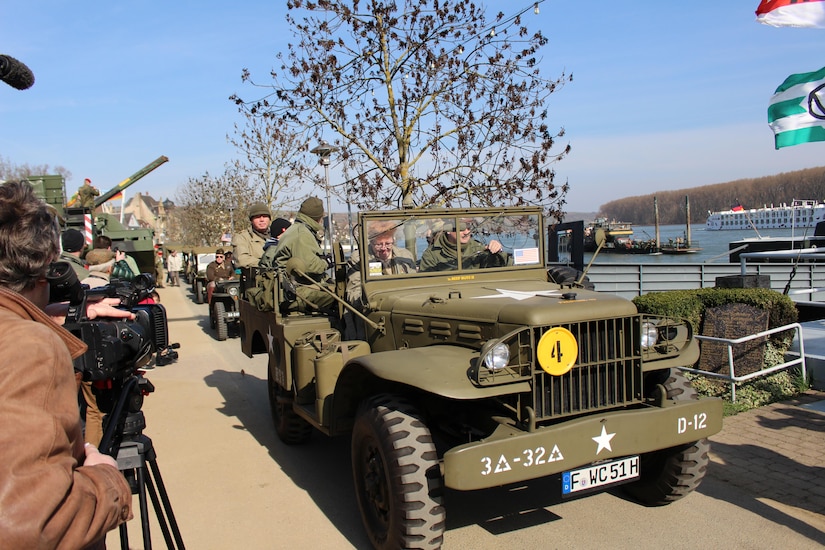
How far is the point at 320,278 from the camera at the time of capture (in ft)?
19.4

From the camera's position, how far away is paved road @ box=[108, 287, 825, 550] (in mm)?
3812

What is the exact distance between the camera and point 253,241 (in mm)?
9836

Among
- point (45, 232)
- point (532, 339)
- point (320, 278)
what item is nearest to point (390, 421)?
point (532, 339)

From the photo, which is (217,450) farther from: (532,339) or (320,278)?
(532,339)

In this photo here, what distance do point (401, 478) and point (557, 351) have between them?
1.06 meters

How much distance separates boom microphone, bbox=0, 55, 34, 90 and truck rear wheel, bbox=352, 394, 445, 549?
7.67 ft

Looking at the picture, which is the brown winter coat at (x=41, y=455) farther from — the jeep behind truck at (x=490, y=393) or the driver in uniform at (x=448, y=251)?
the driver in uniform at (x=448, y=251)

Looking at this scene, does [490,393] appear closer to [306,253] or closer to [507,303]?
[507,303]

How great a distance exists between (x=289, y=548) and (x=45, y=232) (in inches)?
108

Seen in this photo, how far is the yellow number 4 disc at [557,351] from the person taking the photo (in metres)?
3.48

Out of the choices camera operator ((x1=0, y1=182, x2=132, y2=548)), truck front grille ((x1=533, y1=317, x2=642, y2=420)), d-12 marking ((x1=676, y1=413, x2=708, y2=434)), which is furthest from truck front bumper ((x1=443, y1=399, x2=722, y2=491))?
camera operator ((x1=0, y1=182, x2=132, y2=548))

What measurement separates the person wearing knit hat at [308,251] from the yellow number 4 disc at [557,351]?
259cm

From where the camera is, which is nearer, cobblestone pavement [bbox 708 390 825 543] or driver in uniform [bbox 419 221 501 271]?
cobblestone pavement [bbox 708 390 825 543]

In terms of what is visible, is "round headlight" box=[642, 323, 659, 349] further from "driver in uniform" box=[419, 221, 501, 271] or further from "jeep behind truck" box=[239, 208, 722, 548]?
"driver in uniform" box=[419, 221, 501, 271]
